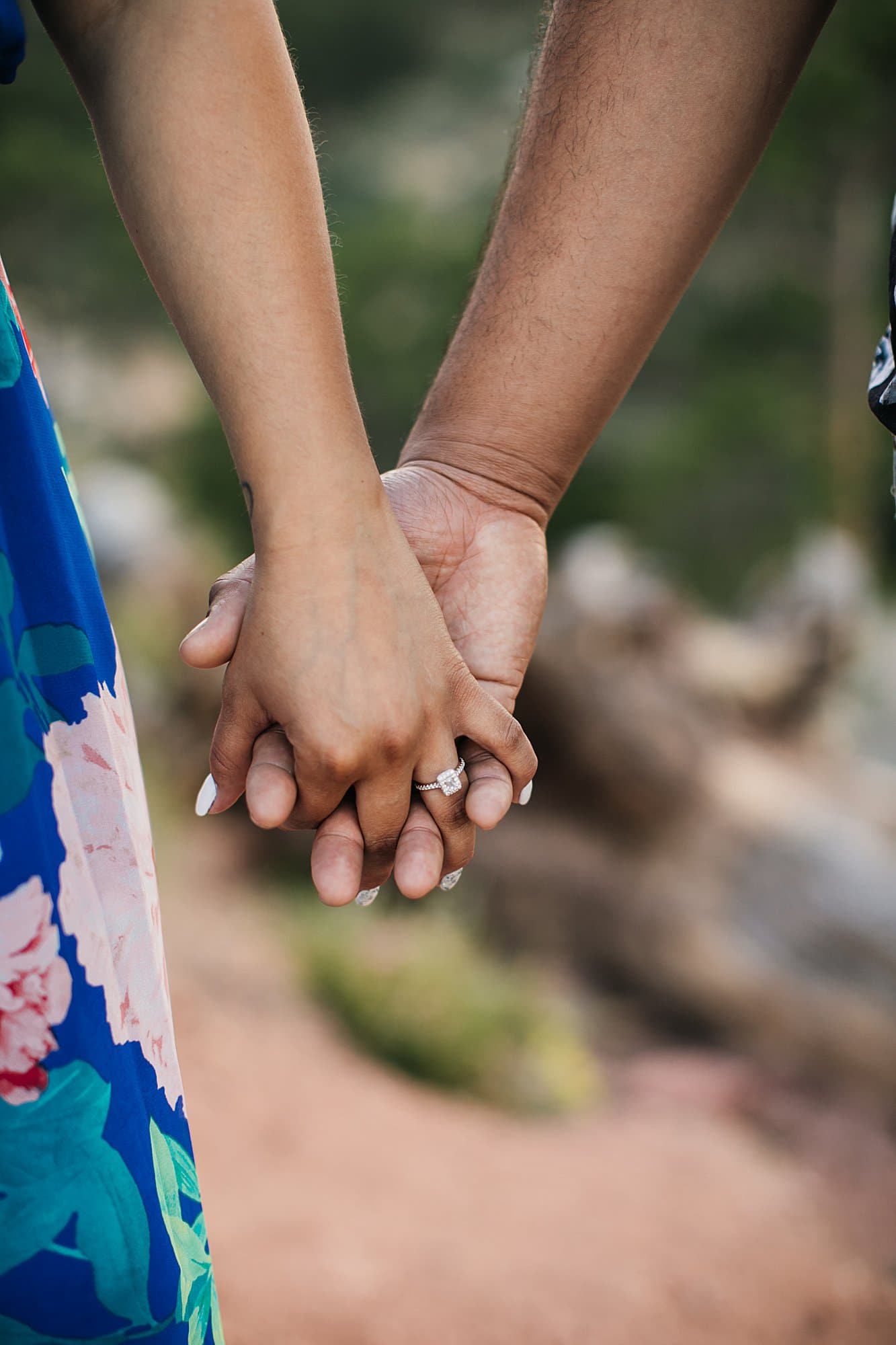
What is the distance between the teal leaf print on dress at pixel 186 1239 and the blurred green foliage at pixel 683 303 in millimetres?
8826

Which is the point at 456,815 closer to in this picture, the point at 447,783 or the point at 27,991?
the point at 447,783

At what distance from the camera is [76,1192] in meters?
0.71

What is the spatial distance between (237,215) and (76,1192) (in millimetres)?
706

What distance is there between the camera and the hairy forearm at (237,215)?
800mm

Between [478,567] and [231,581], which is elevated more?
[478,567]

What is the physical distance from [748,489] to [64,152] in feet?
23.0

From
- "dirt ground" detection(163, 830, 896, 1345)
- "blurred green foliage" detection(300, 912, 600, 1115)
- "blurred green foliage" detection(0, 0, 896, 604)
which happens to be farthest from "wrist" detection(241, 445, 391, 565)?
"blurred green foliage" detection(0, 0, 896, 604)

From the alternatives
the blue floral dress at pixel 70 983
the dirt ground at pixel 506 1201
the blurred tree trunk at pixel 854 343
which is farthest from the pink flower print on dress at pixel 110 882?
the blurred tree trunk at pixel 854 343

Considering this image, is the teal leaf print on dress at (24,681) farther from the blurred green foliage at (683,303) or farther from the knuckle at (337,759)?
the blurred green foliage at (683,303)

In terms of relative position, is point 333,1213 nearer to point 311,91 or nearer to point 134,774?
point 134,774

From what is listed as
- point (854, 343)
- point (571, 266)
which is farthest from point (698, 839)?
point (854, 343)

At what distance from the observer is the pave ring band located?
38.5 inches

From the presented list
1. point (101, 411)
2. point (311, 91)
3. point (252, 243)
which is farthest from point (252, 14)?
point (311, 91)

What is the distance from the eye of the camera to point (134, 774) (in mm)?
866
